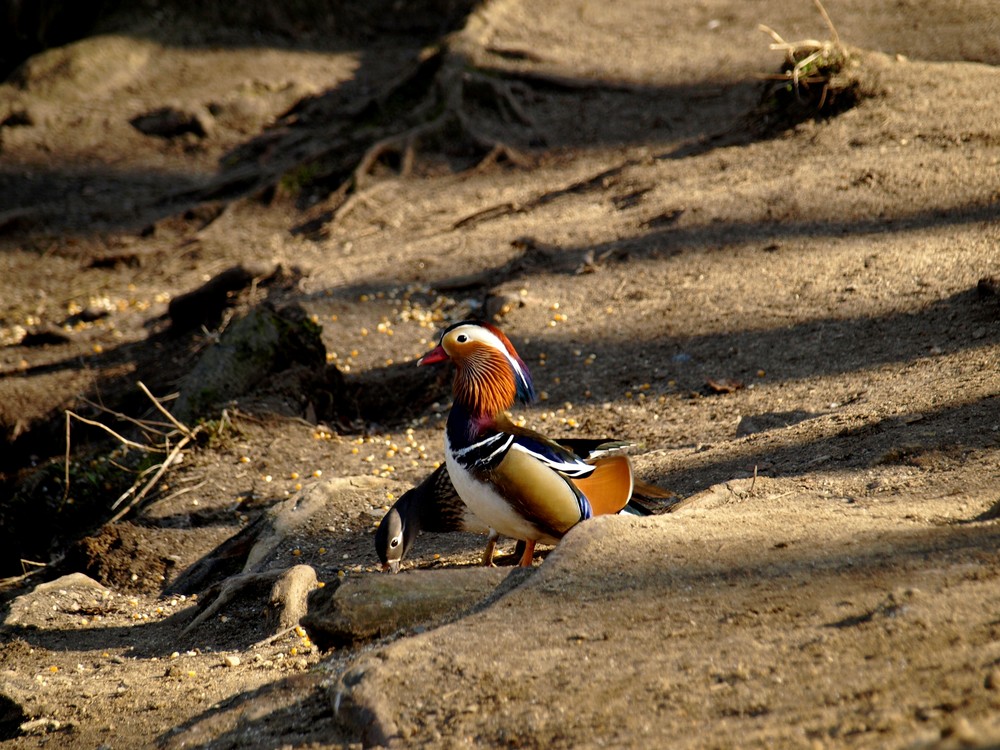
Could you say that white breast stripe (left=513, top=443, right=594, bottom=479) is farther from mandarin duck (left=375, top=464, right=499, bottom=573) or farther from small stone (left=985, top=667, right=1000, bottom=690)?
small stone (left=985, top=667, right=1000, bottom=690)

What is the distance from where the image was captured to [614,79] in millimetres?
13188

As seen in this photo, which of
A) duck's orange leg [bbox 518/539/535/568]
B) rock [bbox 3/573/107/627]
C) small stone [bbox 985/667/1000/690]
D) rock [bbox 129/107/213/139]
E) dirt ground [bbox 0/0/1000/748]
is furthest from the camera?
rock [bbox 129/107/213/139]

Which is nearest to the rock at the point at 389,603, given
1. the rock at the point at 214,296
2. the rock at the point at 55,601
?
the rock at the point at 55,601

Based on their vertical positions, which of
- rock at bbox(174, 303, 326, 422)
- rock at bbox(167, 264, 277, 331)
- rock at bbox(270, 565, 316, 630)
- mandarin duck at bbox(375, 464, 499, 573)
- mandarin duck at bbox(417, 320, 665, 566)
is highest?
mandarin duck at bbox(417, 320, 665, 566)

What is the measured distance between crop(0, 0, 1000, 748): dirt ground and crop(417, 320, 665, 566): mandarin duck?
0.38 metres

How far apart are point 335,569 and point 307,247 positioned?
6.31m

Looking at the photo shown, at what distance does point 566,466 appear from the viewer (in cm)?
430

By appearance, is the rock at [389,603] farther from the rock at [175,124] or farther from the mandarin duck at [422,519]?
the rock at [175,124]

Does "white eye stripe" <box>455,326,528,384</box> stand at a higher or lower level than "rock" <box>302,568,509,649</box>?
higher

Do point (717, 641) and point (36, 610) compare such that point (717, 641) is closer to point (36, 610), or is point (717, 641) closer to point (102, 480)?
point (36, 610)

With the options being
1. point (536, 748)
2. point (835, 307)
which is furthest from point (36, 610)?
point (835, 307)

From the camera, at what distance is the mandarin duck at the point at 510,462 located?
4.24 metres

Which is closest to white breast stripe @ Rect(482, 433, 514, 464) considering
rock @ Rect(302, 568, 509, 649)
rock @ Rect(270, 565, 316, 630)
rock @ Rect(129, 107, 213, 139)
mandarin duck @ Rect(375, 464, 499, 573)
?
rock @ Rect(302, 568, 509, 649)

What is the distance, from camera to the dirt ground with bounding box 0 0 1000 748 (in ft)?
9.81
